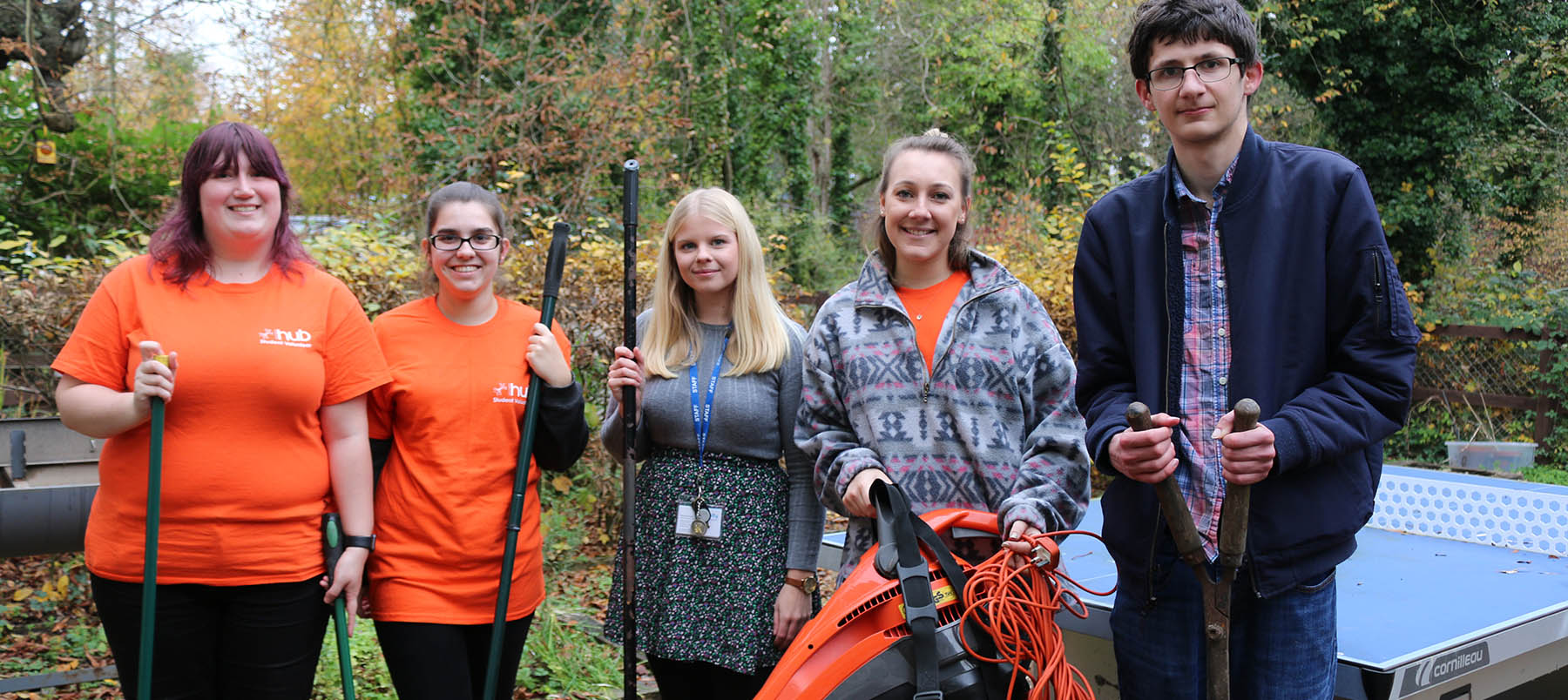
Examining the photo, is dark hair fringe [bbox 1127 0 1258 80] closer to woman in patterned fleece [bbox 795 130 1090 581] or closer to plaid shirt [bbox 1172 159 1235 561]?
plaid shirt [bbox 1172 159 1235 561]

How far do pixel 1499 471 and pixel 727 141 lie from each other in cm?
994

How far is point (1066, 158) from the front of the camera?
28.8 ft

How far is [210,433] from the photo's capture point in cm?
235

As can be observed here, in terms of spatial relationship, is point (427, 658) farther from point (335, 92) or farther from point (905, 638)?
point (335, 92)

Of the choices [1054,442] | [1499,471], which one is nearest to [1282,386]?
[1054,442]

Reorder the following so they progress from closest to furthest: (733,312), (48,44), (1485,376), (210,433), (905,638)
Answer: (905,638), (210,433), (733,312), (48,44), (1485,376)

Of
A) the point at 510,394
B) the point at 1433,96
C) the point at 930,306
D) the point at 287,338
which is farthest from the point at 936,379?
the point at 1433,96

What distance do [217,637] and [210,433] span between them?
475mm

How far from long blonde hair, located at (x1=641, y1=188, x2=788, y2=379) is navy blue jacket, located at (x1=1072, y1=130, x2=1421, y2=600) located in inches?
37.9

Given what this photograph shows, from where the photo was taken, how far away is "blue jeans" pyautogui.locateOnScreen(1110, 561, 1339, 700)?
2.01 meters

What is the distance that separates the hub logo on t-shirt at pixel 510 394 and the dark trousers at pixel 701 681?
754 millimetres

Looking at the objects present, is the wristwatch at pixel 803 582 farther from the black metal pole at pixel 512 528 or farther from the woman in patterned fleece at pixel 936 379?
the black metal pole at pixel 512 528

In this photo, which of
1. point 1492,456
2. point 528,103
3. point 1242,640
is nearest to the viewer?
point 1242,640

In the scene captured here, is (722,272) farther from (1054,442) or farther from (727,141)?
(727,141)
